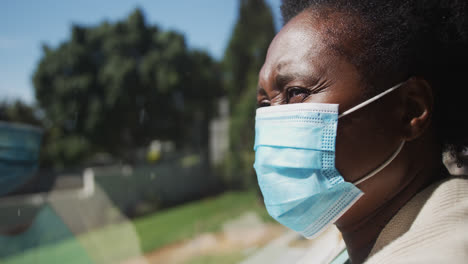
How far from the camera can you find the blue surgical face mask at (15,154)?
1.39 m

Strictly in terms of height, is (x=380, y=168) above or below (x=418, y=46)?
below

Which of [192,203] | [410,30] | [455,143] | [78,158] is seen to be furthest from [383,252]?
[192,203]

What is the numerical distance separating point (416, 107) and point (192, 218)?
1069 centimetres

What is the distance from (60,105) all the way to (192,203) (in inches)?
327

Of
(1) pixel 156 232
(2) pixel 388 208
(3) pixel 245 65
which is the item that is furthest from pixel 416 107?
(1) pixel 156 232

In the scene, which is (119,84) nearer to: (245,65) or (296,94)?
(245,65)

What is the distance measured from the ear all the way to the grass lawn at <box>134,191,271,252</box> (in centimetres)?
845

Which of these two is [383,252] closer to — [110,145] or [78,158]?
[78,158]

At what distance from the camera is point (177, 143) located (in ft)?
53.2

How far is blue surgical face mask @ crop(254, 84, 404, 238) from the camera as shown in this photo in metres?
0.96

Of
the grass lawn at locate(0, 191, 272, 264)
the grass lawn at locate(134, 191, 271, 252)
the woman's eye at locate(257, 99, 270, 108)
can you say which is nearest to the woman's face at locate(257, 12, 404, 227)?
the woman's eye at locate(257, 99, 270, 108)

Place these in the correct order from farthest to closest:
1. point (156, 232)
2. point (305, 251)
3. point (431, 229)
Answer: point (156, 232) < point (305, 251) < point (431, 229)

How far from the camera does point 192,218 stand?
434 inches

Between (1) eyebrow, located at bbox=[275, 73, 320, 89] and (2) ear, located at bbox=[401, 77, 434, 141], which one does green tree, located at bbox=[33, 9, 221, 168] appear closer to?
(1) eyebrow, located at bbox=[275, 73, 320, 89]
